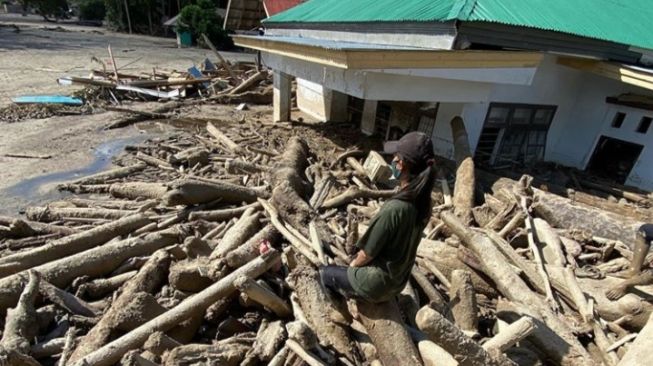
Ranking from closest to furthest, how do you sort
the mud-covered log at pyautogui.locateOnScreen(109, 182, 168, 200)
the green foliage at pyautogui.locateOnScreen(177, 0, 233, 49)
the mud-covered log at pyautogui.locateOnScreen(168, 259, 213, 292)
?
the mud-covered log at pyautogui.locateOnScreen(168, 259, 213, 292), the mud-covered log at pyautogui.locateOnScreen(109, 182, 168, 200), the green foliage at pyautogui.locateOnScreen(177, 0, 233, 49)

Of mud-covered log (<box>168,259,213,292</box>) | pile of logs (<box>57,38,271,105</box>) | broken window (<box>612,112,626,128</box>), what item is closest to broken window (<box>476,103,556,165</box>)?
broken window (<box>612,112,626,128</box>)

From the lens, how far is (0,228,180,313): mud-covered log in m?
3.78

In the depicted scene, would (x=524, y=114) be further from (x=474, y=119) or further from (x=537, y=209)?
(x=537, y=209)

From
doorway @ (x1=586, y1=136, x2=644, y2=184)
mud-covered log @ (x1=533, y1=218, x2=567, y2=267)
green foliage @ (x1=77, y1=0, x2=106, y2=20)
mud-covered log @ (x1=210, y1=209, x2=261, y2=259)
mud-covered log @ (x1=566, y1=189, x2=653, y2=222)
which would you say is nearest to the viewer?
mud-covered log @ (x1=210, y1=209, x2=261, y2=259)

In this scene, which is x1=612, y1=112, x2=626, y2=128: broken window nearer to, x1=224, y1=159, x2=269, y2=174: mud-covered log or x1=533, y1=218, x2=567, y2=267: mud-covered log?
x1=533, y1=218, x2=567, y2=267: mud-covered log

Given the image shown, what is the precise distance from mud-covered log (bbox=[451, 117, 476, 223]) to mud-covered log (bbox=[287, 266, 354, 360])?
396 centimetres

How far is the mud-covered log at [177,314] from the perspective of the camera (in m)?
3.08

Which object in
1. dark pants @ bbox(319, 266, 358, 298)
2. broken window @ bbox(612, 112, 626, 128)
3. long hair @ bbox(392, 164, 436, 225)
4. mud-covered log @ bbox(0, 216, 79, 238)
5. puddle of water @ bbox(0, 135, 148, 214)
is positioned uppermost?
long hair @ bbox(392, 164, 436, 225)

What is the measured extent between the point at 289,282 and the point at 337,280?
2.75 feet

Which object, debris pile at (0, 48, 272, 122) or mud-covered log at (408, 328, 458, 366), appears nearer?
mud-covered log at (408, 328, 458, 366)

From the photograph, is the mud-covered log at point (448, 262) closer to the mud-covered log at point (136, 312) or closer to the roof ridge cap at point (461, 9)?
the mud-covered log at point (136, 312)

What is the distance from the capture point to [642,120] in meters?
10.1

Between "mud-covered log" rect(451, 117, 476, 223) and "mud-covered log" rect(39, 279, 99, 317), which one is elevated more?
"mud-covered log" rect(451, 117, 476, 223)

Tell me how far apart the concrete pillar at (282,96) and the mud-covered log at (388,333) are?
10788 millimetres
